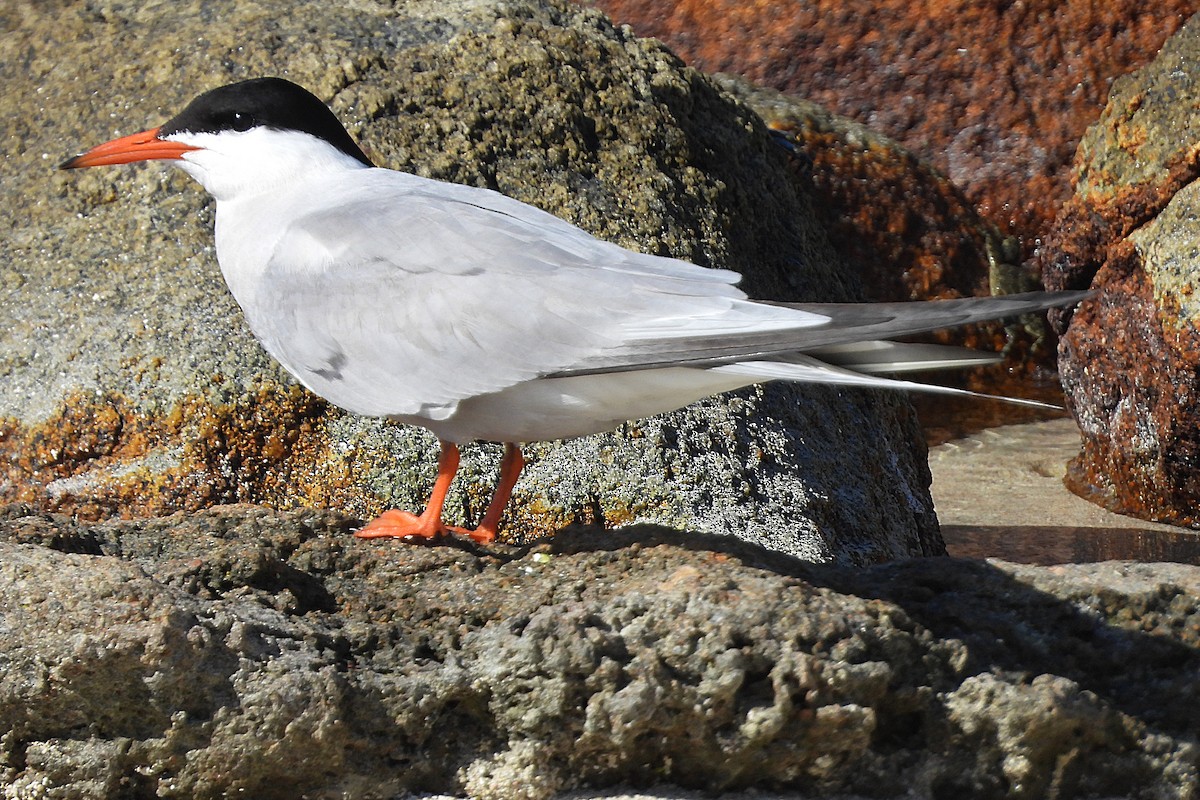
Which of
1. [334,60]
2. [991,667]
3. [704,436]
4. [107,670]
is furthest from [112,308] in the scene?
[991,667]

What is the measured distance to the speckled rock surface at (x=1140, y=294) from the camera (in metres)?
5.97

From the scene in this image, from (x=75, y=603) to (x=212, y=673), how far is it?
0.27 m

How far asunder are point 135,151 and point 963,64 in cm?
586

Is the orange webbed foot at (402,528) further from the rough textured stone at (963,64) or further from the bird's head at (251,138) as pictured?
the rough textured stone at (963,64)

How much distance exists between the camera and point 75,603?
8.53ft

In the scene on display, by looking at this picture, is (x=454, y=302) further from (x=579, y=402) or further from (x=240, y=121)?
(x=240, y=121)

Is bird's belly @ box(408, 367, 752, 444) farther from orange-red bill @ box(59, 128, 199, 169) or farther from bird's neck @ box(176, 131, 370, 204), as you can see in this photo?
orange-red bill @ box(59, 128, 199, 169)

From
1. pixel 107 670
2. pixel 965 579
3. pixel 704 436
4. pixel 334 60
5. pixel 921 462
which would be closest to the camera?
pixel 107 670

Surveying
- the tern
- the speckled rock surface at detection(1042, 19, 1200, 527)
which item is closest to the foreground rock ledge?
the tern

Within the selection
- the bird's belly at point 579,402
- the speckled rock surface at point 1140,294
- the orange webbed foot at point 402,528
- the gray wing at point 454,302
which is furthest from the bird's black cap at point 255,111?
the speckled rock surface at point 1140,294

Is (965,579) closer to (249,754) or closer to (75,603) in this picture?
(249,754)

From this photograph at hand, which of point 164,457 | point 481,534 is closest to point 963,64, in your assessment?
point 164,457

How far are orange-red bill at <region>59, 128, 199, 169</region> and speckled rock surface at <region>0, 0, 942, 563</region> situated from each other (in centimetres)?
61

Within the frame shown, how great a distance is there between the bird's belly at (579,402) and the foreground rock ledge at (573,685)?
36 centimetres
